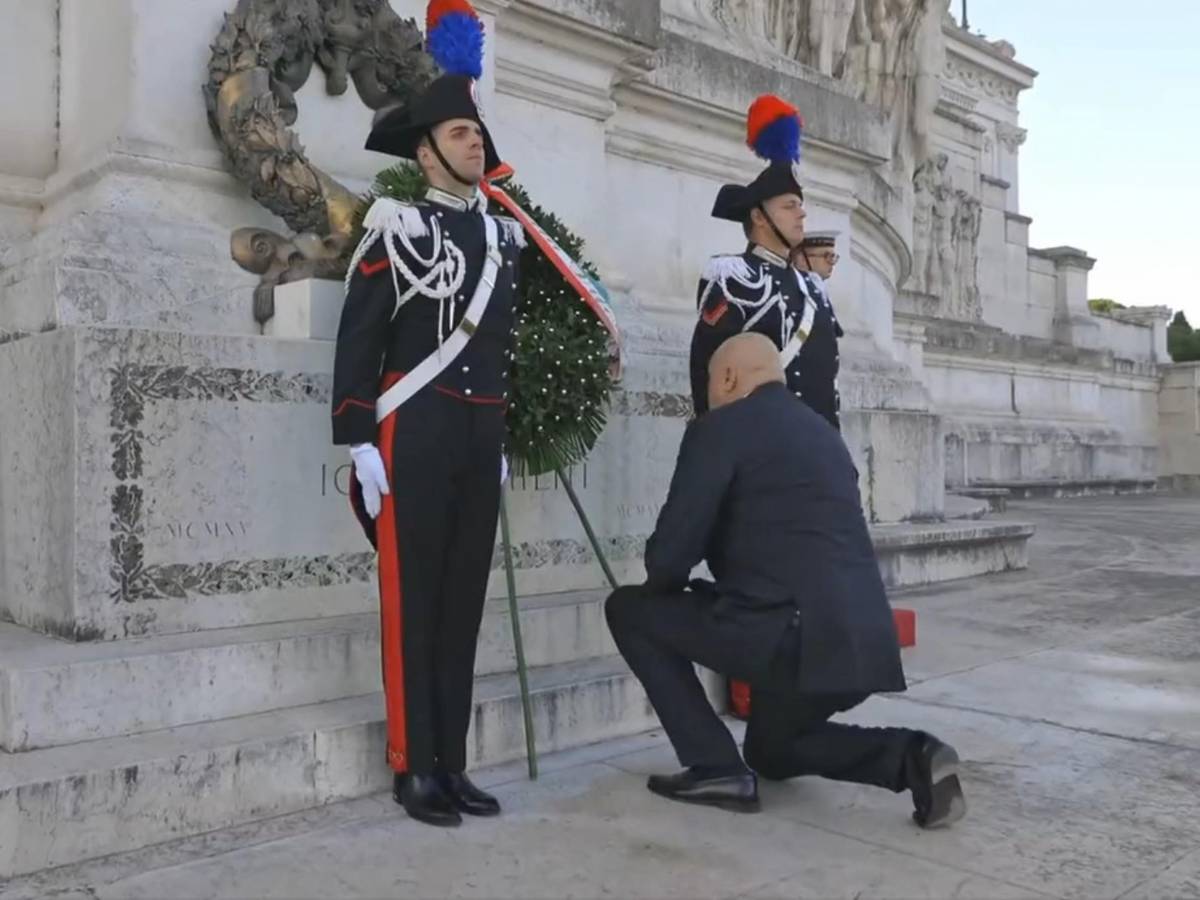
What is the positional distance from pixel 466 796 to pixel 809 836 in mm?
977

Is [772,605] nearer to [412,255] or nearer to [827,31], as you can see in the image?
[412,255]

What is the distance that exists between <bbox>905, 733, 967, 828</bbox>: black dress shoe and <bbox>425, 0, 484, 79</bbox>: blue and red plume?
238 cm

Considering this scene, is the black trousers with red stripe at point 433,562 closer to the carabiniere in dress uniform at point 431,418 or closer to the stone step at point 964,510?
the carabiniere in dress uniform at point 431,418

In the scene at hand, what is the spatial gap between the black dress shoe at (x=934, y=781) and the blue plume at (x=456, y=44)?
2377 mm

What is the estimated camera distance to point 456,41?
3.67 meters

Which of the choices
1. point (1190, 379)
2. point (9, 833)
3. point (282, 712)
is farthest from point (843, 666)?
point (1190, 379)

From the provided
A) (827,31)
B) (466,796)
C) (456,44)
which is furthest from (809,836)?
(827,31)

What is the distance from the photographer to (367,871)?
301 centimetres

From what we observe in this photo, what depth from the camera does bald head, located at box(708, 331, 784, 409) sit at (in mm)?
3457

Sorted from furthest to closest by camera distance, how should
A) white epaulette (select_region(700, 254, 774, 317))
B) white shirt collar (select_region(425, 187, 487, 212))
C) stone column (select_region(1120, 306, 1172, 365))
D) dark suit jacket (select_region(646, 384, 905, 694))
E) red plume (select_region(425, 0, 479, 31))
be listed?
stone column (select_region(1120, 306, 1172, 365)), white epaulette (select_region(700, 254, 774, 317)), red plume (select_region(425, 0, 479, 31)), white shirt collar (select_region(425, 187, 487, 212)), dark suit jacket (select_region(646, 384, 905, 694))

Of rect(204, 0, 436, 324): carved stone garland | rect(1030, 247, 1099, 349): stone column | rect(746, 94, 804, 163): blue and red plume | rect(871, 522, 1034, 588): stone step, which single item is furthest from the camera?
rect(1030, 247, 1099, 349): stone column

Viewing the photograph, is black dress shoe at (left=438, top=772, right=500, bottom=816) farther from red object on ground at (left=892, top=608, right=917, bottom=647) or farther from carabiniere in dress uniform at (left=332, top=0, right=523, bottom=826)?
red object on ground at (left=892, top=608, right=917, bottom=647)

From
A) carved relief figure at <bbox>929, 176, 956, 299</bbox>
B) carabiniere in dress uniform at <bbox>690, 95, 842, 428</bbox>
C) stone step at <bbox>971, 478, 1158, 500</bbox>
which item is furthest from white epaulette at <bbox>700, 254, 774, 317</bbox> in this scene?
carved relief figure at <bbox>929, 176, 956, 299</bbox>

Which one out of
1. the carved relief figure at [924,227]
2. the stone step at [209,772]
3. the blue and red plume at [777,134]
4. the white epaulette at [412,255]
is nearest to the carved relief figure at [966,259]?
the carved relief figure at [924,227]
